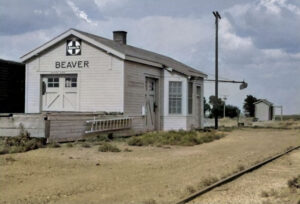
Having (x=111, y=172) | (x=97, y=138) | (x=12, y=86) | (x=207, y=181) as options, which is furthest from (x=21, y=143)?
(x=12, y=86)

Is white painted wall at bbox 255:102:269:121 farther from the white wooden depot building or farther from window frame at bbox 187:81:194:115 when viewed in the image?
the white wooden depot building

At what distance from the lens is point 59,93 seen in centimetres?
2025

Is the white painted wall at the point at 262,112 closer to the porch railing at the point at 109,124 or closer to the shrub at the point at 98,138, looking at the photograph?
the porch railing at the point at 109,124

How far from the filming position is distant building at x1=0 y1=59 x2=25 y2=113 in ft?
69.8

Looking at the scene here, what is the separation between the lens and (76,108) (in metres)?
19.9

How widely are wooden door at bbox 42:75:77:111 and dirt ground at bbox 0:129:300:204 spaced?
6.39 m

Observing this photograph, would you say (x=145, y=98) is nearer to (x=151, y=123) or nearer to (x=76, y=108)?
(x=151, y=123)

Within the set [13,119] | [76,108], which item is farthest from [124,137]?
[13,119]

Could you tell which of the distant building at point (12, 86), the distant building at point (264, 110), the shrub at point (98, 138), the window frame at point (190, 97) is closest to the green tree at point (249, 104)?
the distant building at point (264, 110)

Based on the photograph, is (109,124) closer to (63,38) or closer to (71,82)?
(71,82)

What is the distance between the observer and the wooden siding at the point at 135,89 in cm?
1944

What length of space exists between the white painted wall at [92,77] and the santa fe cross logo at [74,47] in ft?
0.59

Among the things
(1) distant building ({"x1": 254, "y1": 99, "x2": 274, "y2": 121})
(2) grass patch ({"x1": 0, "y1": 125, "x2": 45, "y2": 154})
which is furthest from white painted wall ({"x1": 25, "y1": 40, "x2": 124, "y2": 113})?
(1) distant building ({"x1": 254, "y1": 99, "x2": 274, "y2": 121})

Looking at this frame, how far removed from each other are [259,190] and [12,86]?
16.4 m
